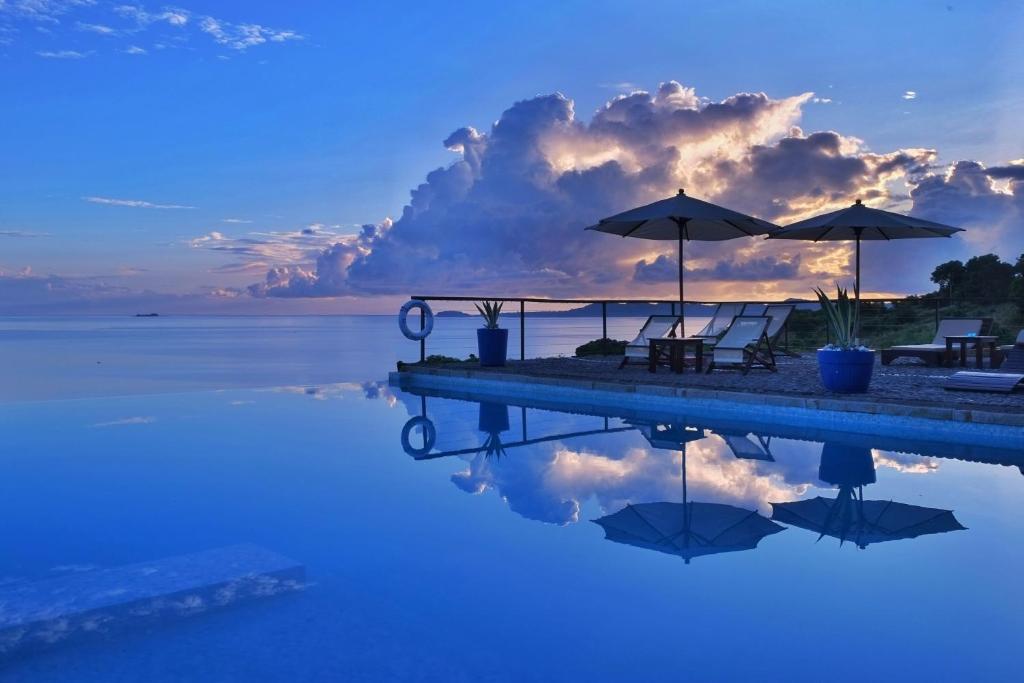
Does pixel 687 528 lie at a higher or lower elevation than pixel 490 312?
lower

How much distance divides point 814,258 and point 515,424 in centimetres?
1104

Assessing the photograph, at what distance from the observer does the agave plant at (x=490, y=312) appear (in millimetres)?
9727

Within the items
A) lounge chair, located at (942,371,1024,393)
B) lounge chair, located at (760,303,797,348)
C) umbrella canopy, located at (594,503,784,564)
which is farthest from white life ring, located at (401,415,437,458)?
lounge chair, located at (942,371,1024,393)

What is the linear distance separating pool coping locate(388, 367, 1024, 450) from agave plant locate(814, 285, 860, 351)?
725 millimetres

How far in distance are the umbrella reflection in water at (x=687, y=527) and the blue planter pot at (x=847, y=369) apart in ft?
9.86

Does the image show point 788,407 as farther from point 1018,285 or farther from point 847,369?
point 1018,285

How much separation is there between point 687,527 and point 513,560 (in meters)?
0.91

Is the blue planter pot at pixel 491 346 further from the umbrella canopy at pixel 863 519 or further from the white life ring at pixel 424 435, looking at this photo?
the umbrella canopy at pixel 863 519

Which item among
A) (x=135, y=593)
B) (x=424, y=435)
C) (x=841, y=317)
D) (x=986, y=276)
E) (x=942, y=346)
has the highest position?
(x=986, y=276)

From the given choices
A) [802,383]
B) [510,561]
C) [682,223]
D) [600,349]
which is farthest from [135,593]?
[600,349]

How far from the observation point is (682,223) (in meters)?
9.26

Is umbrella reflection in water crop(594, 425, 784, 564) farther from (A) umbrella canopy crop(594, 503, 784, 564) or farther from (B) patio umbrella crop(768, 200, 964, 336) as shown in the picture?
(B) patio umbrella crop(768, 200, 964, 336)

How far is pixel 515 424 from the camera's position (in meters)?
6.95

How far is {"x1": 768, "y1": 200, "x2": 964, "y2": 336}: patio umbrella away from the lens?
28.9 feet
